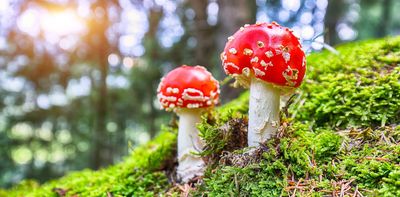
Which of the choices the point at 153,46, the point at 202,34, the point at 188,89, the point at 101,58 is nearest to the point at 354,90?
the point at 188,89

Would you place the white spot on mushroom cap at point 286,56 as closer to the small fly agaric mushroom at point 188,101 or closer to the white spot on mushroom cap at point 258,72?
the white spot on mushroom cap at point 258,72

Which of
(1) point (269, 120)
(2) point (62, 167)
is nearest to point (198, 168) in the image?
(1) point (269, 120)

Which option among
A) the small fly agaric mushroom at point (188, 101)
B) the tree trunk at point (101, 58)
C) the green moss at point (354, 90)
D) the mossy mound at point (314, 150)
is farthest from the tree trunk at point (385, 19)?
the small fly agaric mushroom at point (188, 101)

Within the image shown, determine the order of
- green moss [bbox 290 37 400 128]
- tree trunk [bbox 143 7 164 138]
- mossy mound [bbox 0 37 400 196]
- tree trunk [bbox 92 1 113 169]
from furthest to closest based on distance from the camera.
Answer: tree trunk [bbox 92 1 113 169] < tree trunk [bbox 143 7 164 138] < green moss [bbox 290 37 400 128] < mossy mound [bbox 0 37 400 196]

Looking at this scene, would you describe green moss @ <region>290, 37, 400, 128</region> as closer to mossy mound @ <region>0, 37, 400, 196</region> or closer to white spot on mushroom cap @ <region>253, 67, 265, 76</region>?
mossy mound @ <region>0, 37, 400, 196</region>

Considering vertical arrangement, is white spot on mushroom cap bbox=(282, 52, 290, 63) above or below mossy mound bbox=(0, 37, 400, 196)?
above

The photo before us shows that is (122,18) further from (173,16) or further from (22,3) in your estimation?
(22,3)

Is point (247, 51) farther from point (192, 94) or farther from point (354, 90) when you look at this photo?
point (354, 90)

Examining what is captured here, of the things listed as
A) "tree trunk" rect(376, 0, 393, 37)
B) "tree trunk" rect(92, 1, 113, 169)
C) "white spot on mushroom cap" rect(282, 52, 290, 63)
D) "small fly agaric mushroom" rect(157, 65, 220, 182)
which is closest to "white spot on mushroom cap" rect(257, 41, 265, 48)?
"white spot on mushroom cap" rect(282, 52, 290, 63)
